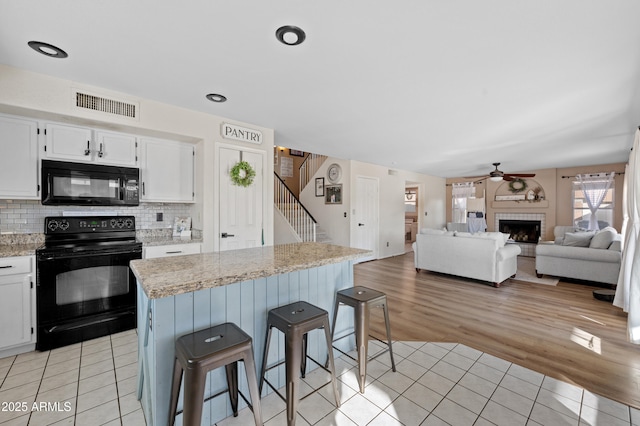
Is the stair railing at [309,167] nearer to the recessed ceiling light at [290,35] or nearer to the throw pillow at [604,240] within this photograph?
the recessed ceiling light at [290,35]

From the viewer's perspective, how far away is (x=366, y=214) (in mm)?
6633

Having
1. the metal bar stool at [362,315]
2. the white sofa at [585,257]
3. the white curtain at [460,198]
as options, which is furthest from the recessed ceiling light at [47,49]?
the white curtain at [460,198]

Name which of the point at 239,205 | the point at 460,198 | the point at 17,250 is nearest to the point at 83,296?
the point at 17,250

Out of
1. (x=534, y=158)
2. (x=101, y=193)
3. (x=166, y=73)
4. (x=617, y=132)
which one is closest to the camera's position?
(x=166, y=73)

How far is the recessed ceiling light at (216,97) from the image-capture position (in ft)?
9.25

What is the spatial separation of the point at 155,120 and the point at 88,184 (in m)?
0.96

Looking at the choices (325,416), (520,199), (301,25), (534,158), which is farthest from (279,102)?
(520,199)

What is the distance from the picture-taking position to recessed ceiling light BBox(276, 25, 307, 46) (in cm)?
179

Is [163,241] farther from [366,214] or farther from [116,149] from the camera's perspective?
[366,214]

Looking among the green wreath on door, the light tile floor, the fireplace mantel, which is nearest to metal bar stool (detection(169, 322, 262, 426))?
the light tile floor

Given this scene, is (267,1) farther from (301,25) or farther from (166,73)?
(166,73)

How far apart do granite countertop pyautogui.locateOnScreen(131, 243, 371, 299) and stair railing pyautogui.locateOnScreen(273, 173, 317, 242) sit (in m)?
3.75

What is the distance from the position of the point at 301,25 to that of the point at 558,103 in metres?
2.98

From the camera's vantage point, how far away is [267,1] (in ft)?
5.12
